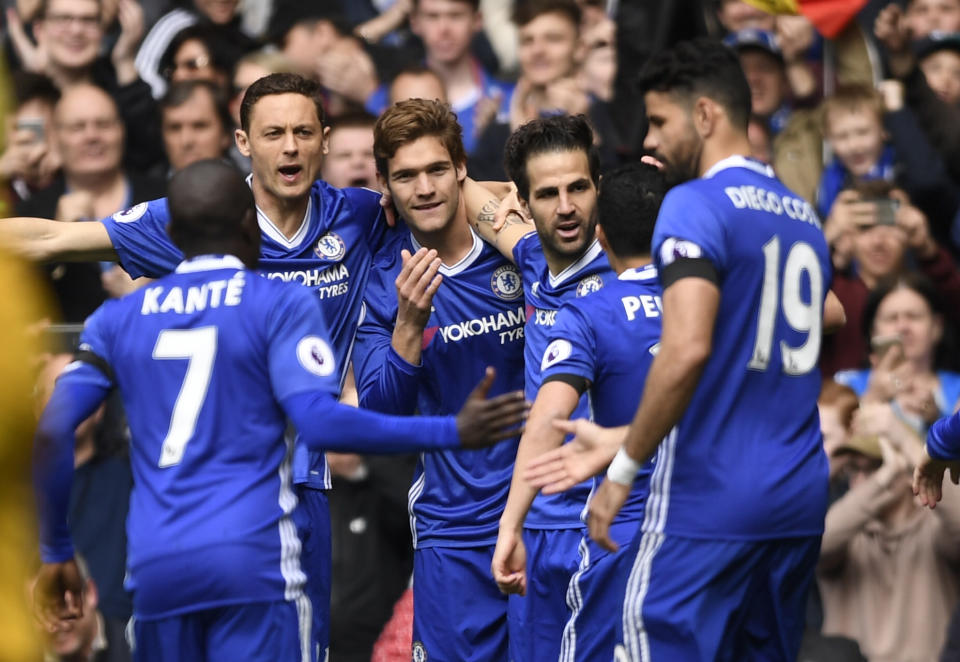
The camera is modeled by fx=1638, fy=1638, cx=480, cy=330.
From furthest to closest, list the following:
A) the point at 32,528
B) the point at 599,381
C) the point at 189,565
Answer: the point at 599,381
the point at 189,565
the point at 32,528

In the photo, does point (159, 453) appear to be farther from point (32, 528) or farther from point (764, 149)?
point (764, 149)

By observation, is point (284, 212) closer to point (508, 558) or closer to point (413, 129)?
point (413, 129)

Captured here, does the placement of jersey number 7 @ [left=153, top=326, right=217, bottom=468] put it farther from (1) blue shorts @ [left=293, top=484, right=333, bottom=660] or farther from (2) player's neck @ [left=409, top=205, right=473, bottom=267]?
(2) player's neck @ [left=409, top=205, right=473, bottom=267]

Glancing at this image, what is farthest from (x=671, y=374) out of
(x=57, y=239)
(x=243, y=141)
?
(x=243, y=141)

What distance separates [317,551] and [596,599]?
122 centimetres

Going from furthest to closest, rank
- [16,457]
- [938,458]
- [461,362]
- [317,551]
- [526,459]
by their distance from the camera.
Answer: [461,362]
[317,551]
[938,458]
[526,459]
[16,457]

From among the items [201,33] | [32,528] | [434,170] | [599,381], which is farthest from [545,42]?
[32,528]

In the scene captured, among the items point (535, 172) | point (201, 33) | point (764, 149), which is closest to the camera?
point (535, 172)

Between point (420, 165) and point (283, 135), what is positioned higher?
point (283, 135)

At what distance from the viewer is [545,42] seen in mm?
10773

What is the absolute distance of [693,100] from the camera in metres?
5.51

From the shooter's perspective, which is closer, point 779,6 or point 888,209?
point 888,209

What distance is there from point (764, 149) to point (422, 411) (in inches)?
169

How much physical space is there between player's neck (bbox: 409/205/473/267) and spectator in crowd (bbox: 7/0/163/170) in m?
4.31
